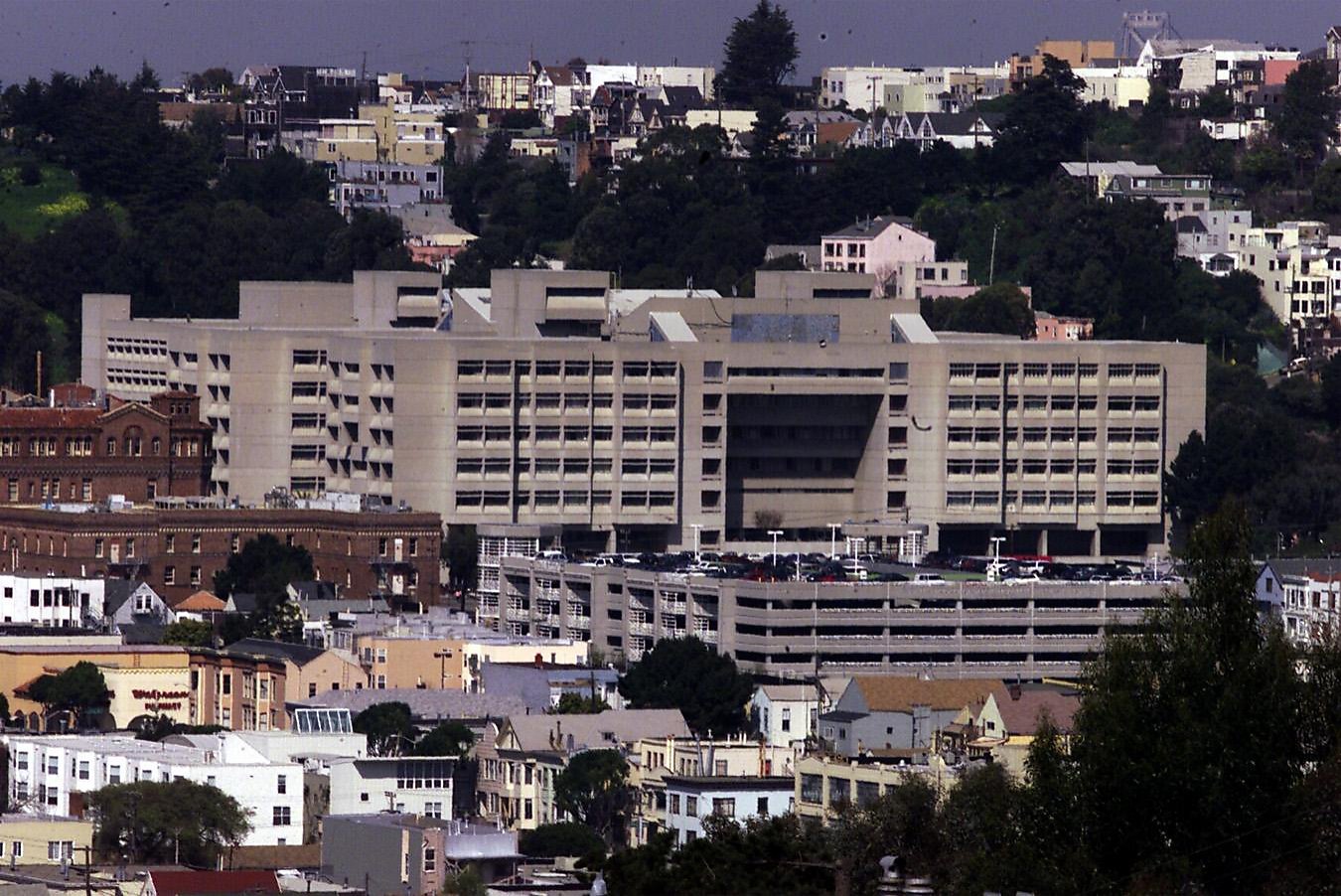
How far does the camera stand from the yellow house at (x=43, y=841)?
95.9 m

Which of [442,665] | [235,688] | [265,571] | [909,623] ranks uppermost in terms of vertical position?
[265,571]

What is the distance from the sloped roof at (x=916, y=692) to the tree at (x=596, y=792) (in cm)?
1172

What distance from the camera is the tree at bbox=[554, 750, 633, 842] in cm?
10738

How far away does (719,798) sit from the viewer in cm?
10312

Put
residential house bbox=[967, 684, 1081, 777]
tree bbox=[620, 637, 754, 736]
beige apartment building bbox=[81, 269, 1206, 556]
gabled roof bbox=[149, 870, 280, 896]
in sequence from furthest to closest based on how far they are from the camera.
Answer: beige apartment building bbox=[81, 269, 1206, 556], tree bbox=[620, 637, 754, 736], residential house bbox=[967, 684, 1081, 777], gabled roof bbox=[149, 870, 280, 896]

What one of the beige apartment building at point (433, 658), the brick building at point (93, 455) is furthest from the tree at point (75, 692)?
the brick building at point (93, 455)

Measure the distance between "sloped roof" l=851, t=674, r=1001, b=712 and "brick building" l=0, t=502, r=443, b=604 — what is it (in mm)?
39646

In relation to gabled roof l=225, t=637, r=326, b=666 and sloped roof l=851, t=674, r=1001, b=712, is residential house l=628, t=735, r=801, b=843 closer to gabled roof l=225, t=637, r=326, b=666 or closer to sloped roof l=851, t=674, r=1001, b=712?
sloped roof l=851, t=674, r=1001, b=712

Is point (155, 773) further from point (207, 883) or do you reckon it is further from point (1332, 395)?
point (1332, 395)

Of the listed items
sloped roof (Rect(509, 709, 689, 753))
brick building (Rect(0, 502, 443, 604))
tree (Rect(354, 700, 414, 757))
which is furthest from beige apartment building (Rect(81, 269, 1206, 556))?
sloped roof (Rect(509, 709, 689, 753))

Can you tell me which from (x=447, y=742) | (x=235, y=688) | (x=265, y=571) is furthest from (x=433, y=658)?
(x=265, y=571)

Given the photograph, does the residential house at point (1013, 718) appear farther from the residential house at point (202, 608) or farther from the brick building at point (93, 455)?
the brick building at point (93, 455)

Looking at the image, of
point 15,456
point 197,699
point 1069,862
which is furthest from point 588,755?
point 15,456

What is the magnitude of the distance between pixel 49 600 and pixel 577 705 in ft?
123
